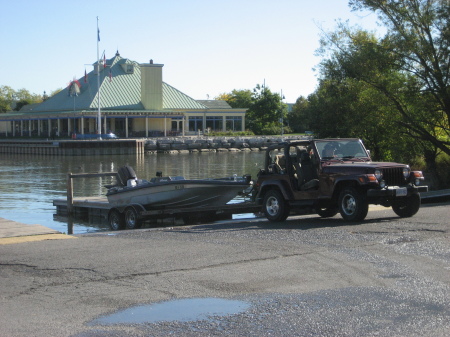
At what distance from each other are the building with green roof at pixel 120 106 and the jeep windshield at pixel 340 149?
6623cm

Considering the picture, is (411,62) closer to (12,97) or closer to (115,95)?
(115,95)

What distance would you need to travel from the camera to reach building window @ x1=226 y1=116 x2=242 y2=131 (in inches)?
3927

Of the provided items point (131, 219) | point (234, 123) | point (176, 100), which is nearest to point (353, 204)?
point (131, 219)

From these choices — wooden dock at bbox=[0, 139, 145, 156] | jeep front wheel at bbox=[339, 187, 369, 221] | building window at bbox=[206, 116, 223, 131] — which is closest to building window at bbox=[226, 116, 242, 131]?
building window at bbox=[206, 116, 223, 131]

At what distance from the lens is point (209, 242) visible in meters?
11.4

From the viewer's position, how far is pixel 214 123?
98.1m

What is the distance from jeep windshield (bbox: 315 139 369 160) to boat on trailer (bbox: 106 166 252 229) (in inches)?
169

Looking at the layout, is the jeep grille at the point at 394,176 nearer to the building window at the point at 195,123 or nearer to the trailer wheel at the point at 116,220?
the trailer wheel at the point at 116,220

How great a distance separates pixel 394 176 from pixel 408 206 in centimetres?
105

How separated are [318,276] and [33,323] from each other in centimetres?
375

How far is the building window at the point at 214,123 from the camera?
97938mm

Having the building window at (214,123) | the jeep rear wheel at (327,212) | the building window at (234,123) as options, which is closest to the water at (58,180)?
the jeep rear wheel at (327,212)

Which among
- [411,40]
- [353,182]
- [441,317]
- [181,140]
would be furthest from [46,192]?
[181,140]

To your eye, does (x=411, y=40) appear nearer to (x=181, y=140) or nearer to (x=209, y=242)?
(x=209, y=242)
